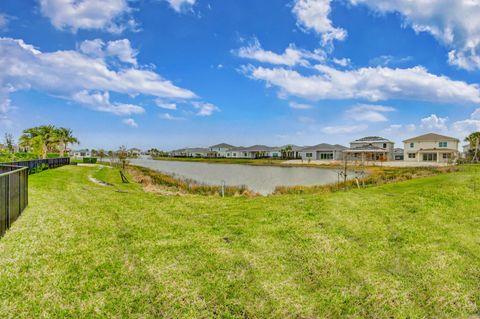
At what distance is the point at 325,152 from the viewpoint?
75.7 m

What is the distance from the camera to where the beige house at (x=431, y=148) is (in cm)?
5294

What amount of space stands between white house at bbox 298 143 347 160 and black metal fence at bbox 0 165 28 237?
69.3 metres

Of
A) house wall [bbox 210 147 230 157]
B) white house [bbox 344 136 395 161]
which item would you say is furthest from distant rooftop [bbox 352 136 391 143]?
house wall [bbox 210 147 230 157]

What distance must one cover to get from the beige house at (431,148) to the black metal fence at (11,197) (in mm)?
59327

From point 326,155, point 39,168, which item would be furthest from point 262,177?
point 326,155

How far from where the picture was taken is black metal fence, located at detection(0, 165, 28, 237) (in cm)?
698

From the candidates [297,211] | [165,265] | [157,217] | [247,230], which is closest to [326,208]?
[297,211]

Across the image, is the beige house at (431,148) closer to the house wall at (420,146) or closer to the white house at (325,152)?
the house wall at (420,146)

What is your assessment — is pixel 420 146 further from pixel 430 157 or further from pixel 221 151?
pixel 221 151

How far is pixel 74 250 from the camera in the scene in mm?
5859

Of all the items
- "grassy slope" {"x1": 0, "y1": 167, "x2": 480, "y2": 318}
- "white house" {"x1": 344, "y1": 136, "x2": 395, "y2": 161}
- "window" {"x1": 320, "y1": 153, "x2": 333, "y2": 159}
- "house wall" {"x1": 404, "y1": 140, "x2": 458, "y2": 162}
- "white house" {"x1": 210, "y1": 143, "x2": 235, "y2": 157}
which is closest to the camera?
"grassy slope" {"x1": 0, "y1": 167, "x2": 480, "y2": 318}

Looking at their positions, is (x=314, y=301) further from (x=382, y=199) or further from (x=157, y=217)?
(x=382, y=199)

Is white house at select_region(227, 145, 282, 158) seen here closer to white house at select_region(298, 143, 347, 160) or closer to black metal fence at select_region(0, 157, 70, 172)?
white house at select_region(298, 143, 347, 160)

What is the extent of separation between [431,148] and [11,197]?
6415 cm
